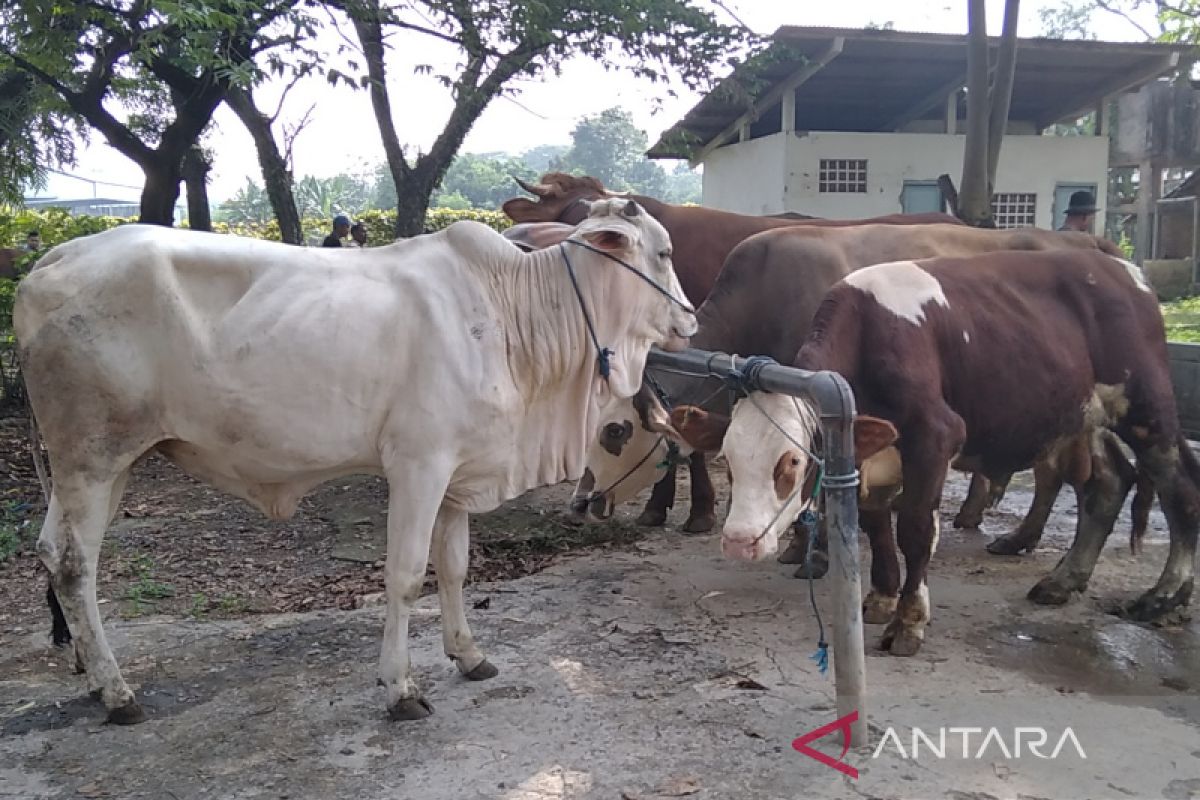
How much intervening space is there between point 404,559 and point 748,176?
47.7 ft

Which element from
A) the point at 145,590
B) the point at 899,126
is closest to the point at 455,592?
the point at 145,590

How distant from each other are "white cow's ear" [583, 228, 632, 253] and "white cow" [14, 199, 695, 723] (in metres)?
0.40

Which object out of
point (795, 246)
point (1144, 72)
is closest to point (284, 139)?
point (795, 246)

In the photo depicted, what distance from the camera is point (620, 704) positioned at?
3.79 metres

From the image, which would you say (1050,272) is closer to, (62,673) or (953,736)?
(953,736)

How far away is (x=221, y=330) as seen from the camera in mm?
3643

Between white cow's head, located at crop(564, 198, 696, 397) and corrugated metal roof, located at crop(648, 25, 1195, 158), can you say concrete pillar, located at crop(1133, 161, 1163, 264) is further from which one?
white cow's head, located at crop(564, 198, 696, 397)

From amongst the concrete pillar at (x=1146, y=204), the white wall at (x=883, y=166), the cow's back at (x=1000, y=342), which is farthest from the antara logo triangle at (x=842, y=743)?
the concrete pillar at (x=1146, y=204)

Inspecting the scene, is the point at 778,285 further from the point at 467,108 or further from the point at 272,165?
the point at 272,165

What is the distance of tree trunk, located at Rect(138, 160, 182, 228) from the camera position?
9578 mm

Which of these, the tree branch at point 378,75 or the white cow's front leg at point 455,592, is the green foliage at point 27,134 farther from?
the white cow's front leg at point 455,592

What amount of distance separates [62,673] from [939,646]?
11.9 ft

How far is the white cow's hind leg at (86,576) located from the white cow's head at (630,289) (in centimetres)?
193

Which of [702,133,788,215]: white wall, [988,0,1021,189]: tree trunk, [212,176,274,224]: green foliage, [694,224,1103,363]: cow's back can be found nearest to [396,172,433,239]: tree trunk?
[988,0,1021,189]: tree trunk
